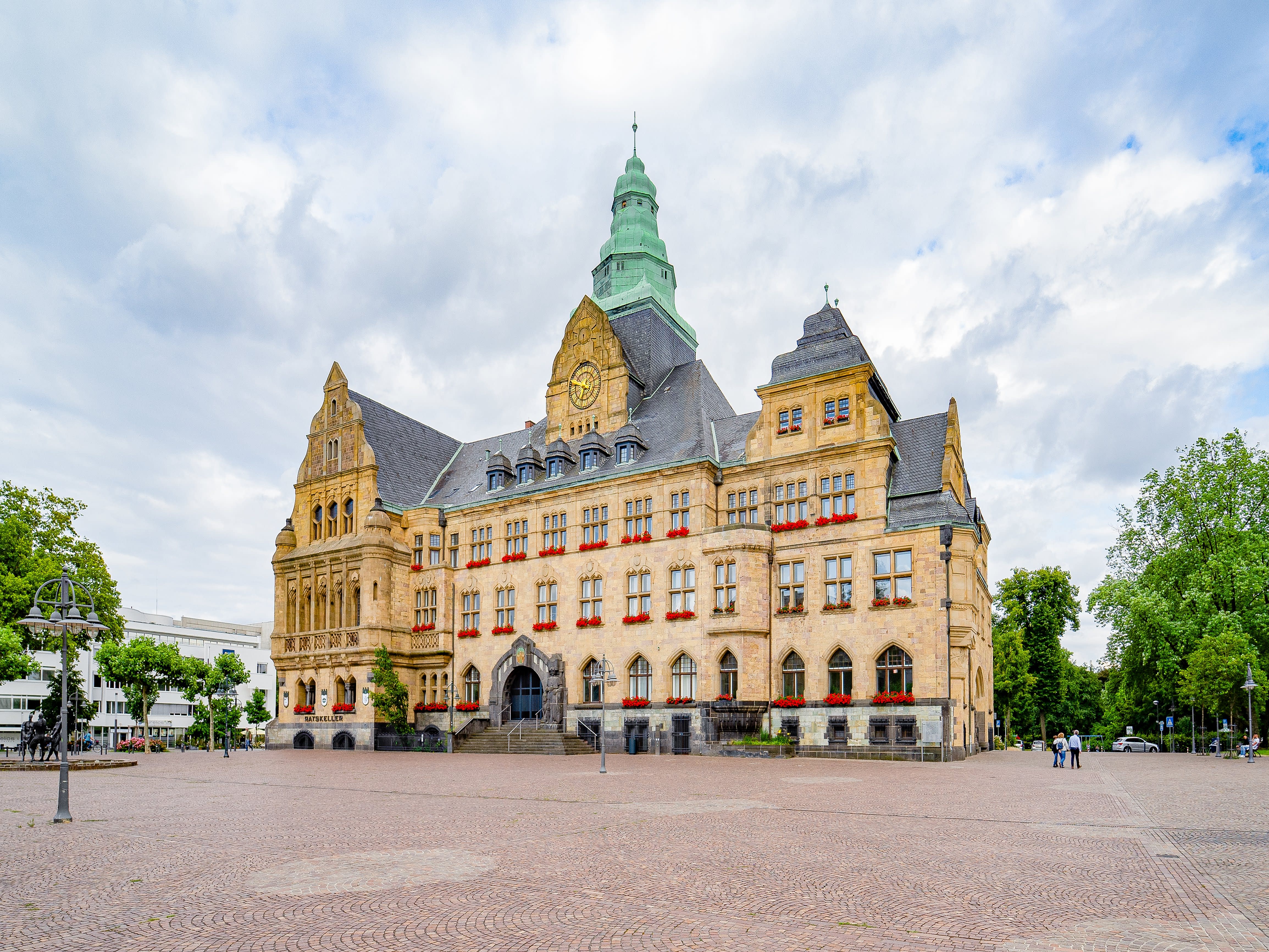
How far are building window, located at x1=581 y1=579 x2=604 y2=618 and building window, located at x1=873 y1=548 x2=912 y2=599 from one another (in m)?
15.4

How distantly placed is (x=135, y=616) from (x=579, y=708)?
92.9 meters

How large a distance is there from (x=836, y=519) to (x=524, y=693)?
70.0ft

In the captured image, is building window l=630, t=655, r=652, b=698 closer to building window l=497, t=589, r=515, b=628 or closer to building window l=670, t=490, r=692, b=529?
building window l=670, t=490, r=692, b=529

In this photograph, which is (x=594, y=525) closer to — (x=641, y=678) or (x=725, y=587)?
(x=641, y=678)

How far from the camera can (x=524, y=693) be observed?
54.6m

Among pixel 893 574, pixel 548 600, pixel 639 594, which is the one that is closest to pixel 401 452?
pixel 548 600

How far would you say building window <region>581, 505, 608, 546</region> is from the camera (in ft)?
174

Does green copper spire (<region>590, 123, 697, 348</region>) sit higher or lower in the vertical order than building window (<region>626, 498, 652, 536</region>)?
higher

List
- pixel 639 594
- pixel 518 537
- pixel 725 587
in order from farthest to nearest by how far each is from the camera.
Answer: pixel 518 537 < pixel 639 594 < pixel 725 587

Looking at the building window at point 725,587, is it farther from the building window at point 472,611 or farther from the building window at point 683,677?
the building window at point 472,611

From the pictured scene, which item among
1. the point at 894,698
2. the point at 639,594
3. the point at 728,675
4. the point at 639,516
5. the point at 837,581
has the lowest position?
the point at 894,698

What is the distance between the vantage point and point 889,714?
42656 mm

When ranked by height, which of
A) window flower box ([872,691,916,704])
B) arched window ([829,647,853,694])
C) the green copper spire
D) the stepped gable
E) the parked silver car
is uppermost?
the green copper spire

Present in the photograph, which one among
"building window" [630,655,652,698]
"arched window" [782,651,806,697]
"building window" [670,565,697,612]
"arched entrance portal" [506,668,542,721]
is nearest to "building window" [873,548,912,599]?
"arched window" [782,651,806,697]
